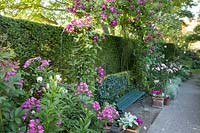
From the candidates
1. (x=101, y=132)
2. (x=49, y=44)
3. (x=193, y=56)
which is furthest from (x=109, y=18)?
(x=193, y=56)

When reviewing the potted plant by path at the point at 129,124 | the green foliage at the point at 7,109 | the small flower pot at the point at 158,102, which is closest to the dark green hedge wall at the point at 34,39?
the green foliage at the point at 7,109

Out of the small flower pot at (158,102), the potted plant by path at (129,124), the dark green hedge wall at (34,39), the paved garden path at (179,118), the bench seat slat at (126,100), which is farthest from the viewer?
the small flower pot at (158,102)

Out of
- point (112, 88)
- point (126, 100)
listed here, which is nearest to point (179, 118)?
point (126, 100)

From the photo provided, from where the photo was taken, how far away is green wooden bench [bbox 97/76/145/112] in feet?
15.0

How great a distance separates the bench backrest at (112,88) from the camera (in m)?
4.59

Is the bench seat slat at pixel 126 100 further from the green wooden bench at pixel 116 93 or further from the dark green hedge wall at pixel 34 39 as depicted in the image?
the dark green hedge wall at pixel 34 39

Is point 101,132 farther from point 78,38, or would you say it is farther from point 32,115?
point 78,38

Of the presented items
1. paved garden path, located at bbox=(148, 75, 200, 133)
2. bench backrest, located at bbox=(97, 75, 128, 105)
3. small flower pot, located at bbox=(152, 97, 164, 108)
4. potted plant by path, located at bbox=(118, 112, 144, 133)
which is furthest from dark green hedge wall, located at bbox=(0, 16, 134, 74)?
small flower pot, located at bbox=(152, 97, 164, 108)

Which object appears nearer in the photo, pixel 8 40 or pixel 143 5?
pixel 8 40

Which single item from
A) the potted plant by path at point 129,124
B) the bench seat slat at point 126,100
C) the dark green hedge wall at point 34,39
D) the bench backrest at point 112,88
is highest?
the dark green hedge wall at point 34,39

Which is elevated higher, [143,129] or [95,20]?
[95,20]

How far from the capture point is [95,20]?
4406 mm

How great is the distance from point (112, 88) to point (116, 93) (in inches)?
12.0

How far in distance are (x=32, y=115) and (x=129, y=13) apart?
14.9ft
